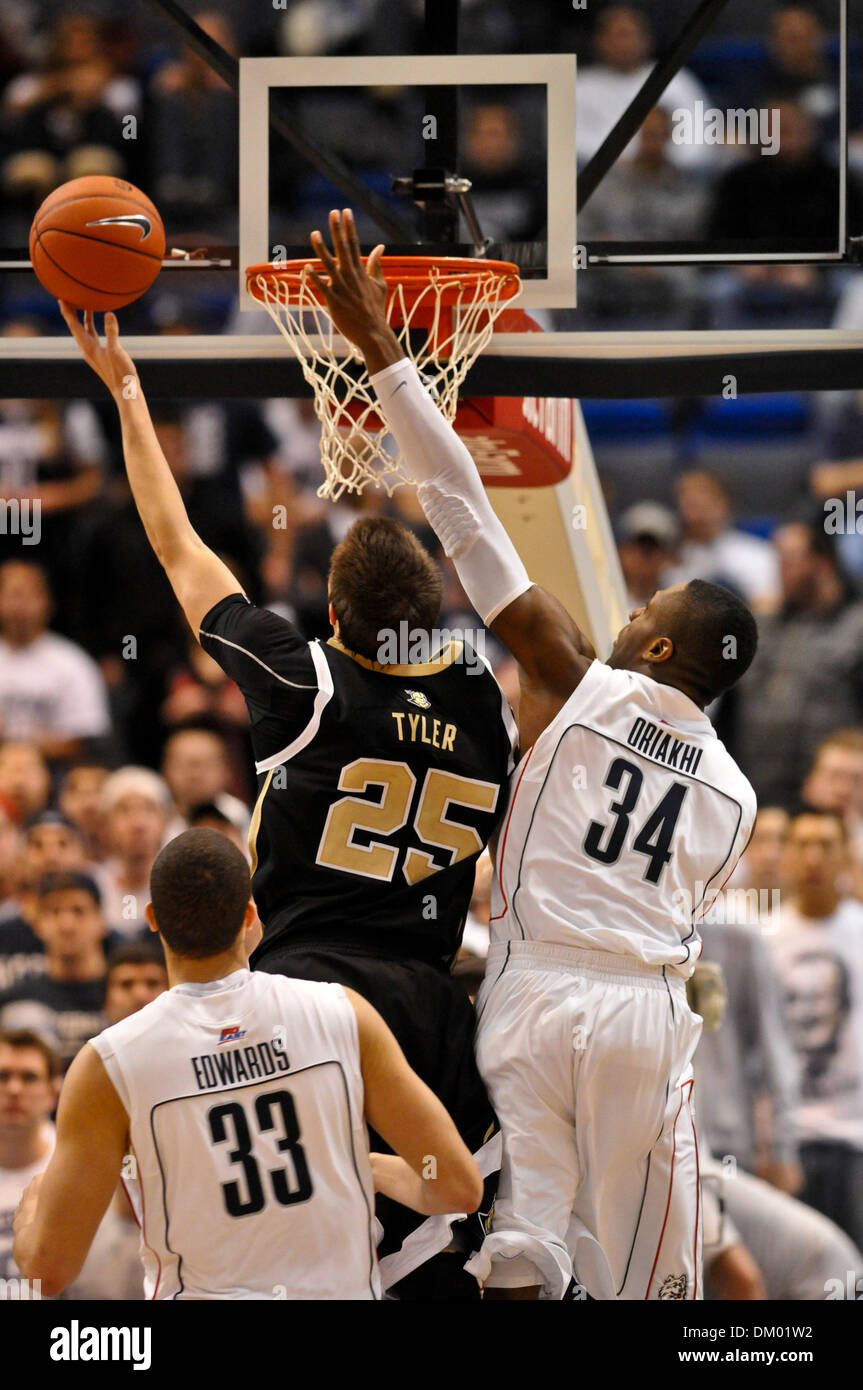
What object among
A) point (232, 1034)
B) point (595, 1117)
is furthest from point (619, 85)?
point (232, 1034)

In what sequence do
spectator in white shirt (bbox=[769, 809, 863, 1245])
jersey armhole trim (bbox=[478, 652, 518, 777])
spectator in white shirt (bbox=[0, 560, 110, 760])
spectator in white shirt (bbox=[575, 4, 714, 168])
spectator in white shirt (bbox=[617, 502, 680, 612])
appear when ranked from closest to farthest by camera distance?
jersey armhole trim (bbox=[478, 652, 518, 777])
spectator in white shirt (bbox=[769, 809, 863, 1245])
spectator in white shirt (bbox=[575, 4, 714, 168])
spectator in white shirt (bbox=[0, 560, 110, 760])
spectator in white shirt (bbox=[617, 502, 680, 612])

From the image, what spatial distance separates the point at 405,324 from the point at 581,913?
146 cm

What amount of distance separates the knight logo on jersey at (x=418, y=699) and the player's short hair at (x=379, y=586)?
111 mm

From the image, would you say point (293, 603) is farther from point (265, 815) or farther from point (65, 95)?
point (265, 815)

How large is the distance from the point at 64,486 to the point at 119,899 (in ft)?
7.89

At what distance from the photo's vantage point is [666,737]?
359 centimetres

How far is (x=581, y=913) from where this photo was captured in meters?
3.48

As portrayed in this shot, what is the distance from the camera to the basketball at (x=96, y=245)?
3.90m

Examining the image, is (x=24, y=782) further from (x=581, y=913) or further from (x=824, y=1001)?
(x=581, y=913)

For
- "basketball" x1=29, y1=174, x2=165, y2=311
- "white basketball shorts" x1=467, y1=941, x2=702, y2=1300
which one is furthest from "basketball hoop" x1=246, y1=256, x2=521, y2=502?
"white basketball shorts" x1=467, y1=941, x2=702, y2=1300

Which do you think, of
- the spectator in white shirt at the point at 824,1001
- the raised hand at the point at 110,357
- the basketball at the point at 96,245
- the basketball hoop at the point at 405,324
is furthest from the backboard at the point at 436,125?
the spectator in white shirt at the point at 824,1001

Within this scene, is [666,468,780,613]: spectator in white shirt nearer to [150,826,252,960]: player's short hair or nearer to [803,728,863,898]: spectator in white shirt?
[803,728,863,898]: spectator in white shirt

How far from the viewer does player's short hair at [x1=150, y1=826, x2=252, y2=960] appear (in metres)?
2.89

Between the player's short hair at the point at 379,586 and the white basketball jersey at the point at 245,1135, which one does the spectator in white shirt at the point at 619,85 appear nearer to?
the player's short hair at the point at 379,586
